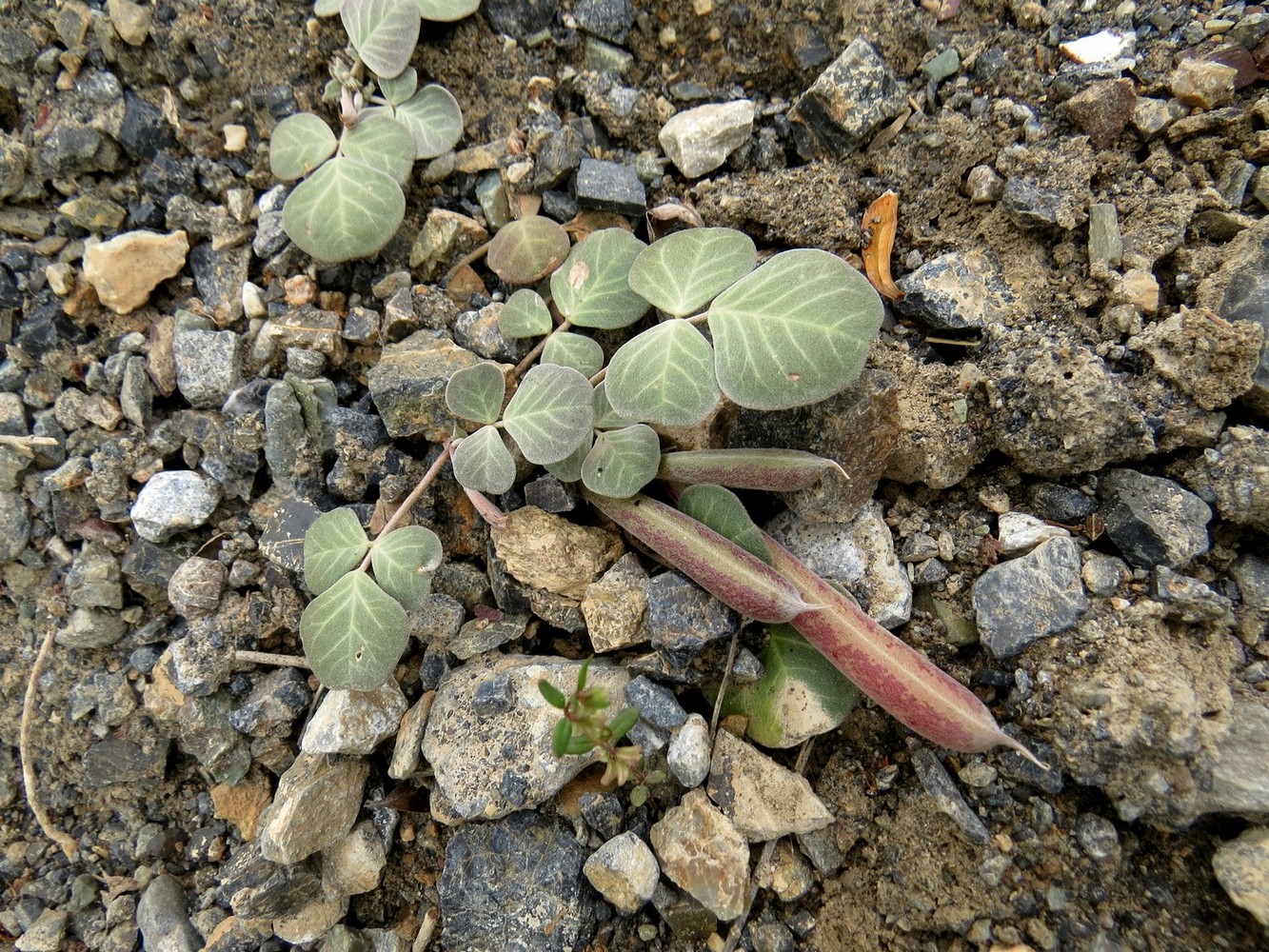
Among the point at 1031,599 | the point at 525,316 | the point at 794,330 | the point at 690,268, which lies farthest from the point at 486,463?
the point at 1031,599

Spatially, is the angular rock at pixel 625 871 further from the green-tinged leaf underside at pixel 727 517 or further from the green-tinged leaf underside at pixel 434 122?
the green-tinged leaf underside at pixel 434 122

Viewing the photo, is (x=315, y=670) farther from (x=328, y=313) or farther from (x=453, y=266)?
(x=453, y=266)

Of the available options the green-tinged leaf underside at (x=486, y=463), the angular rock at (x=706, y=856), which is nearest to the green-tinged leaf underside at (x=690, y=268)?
the green-tinged leaf underside at (x=486, y=463)

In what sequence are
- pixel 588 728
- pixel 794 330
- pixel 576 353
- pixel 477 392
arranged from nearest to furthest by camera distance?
1. pixel 588 728
2. pixel 794 330
3. pixel 477 392
4. pixel 576 353

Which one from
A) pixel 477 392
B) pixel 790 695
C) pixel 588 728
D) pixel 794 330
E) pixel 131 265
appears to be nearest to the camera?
pixel 588 728

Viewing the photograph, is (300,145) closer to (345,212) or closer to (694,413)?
(345,212)

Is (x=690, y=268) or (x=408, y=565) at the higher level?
(x=690, y=268)

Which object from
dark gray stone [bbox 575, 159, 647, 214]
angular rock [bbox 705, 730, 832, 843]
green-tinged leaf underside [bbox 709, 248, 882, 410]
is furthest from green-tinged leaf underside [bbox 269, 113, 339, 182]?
angular rock [bbox 705, 730, 832, 843]
